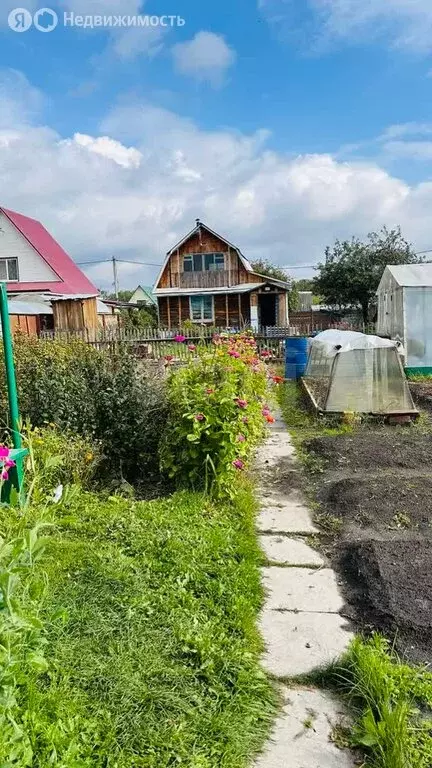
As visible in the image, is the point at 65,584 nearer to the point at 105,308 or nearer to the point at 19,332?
the point at 19,332

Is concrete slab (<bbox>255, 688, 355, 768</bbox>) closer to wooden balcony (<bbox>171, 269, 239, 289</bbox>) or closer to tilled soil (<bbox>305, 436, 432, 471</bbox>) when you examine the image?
tilled soil (<bbox>305, 436, 432, 471</bbox>)

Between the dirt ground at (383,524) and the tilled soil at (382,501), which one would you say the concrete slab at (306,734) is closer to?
the dirt ground at (383,524)

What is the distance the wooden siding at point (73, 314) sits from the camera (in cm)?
2166

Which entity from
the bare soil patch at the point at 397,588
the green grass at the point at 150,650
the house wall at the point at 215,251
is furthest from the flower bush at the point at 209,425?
the house wall at the point at 215,251

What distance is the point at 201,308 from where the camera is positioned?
27.6m

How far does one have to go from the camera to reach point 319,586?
2846 millimetres

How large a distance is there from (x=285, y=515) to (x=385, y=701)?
6.72 feet

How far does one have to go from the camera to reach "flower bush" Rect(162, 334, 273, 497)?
3.78 metres

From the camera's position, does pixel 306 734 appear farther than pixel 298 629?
No

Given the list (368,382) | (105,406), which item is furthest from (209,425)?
(368,382)

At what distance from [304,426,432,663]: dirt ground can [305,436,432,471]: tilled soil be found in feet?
0.03

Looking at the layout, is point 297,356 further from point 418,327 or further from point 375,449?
point 375,449

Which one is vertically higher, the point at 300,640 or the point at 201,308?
the point at 201,308

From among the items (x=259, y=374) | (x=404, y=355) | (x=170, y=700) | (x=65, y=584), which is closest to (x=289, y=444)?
(x=259, y=374)
